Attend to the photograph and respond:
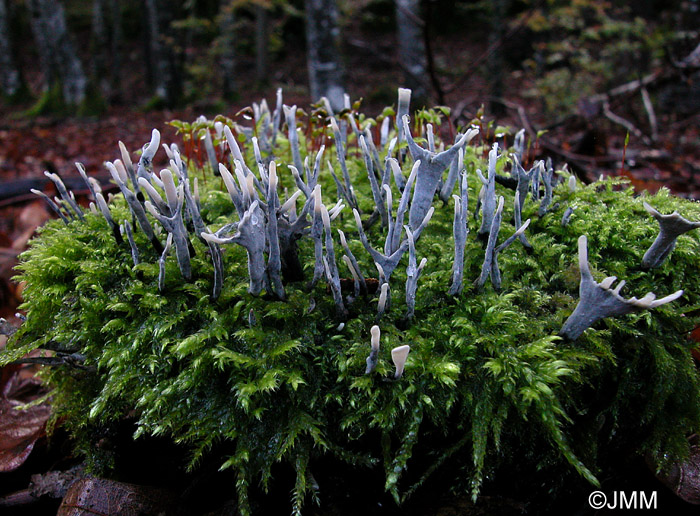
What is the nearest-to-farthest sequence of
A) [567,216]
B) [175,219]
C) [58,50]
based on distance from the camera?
[175,219], [567,216], [58,50]

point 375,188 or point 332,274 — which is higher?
point 375,188

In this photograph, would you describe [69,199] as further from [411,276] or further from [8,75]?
[8,75]

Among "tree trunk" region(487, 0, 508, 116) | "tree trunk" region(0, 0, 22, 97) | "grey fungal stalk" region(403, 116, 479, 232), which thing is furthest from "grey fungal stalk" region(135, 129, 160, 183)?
"tree trunk" region(0, 0, 22, 97)

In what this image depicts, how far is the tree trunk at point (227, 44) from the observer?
1208cm

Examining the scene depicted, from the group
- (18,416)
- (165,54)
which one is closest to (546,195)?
(18,416)

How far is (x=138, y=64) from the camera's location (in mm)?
18922

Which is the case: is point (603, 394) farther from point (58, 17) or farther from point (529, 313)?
point (58, 17)

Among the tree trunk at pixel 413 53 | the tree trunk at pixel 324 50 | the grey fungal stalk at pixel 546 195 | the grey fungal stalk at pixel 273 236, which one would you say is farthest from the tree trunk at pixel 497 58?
the grey fungal stalk at pixel 273 236

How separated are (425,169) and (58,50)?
12213 millimetres

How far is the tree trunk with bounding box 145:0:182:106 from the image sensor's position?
421 inches

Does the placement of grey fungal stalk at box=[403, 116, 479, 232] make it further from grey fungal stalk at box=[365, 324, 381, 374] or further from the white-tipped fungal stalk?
grey fungal stalk at box=[365, 324, 381, 374]

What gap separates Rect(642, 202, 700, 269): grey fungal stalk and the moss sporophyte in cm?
1

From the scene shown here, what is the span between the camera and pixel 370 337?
61.5 inches

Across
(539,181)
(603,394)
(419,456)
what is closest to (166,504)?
(419,456)
